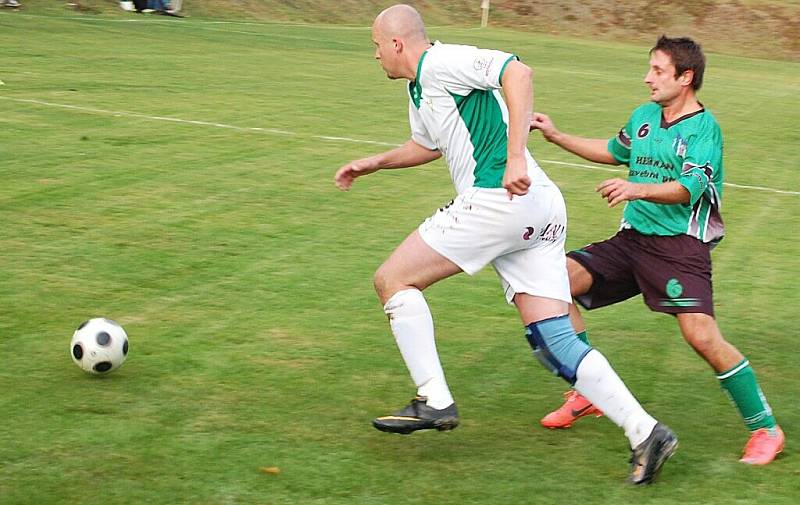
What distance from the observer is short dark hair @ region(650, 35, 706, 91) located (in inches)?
220

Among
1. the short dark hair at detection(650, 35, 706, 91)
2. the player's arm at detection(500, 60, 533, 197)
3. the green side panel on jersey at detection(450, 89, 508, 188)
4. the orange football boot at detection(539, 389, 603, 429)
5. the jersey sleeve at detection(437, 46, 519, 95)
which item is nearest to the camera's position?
the player's arm at detection(500, 60, 533, 197)

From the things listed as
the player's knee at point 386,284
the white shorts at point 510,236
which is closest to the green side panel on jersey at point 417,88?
the white shorts at point 510,236

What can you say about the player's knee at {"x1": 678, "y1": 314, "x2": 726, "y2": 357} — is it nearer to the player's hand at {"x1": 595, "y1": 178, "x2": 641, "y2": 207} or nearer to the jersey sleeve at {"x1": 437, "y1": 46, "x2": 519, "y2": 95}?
the player's hand at {"x1": 595, "y1": 178, "x2": 641, "y2": 207}

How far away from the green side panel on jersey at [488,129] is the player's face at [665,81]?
79 cm

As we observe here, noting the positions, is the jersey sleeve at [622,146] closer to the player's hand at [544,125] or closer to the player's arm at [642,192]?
the player's hand at [544,125]

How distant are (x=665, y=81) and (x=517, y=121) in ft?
3.22

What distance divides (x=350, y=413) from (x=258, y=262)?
3.14m

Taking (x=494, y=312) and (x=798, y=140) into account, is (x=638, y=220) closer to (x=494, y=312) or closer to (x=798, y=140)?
(x=494, y=312)

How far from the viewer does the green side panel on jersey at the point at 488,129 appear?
5316 millimetres

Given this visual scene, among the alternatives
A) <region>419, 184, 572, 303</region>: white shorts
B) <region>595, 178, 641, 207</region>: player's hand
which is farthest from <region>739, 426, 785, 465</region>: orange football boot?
<region>595, 178, 641, 207</region>: player's hand

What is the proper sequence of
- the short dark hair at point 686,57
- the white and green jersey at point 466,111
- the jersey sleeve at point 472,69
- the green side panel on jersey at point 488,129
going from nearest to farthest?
the jersey sleeve at point 472,69
the white and green jersey at point 466,111
the green side panel on jersey at point 488,129
the short dark hair at point 686,57

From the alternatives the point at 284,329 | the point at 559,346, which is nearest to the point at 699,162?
the point at 559,346

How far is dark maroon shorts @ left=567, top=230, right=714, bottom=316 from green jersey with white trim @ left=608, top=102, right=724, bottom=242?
66mm

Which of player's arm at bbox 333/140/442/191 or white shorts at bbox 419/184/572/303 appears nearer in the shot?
white shorts at bbox 419/184/572/303
